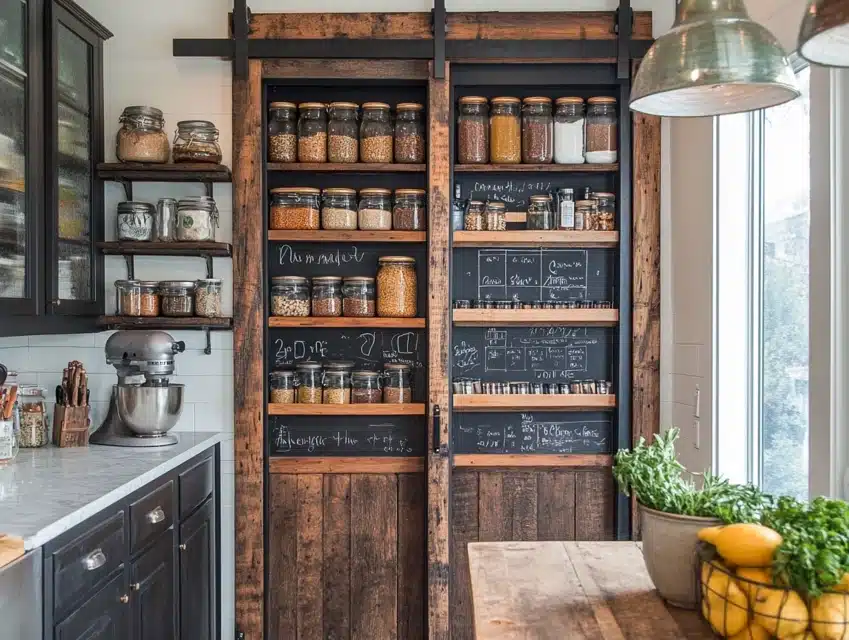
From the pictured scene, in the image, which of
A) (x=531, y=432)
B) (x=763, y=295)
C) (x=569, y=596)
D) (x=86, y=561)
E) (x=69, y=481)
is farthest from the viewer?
(x=531, y=432)

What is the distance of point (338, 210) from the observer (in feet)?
10.1

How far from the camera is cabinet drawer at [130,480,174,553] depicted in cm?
220

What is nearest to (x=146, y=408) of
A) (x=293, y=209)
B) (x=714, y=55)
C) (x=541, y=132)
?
(x=293, y=209)

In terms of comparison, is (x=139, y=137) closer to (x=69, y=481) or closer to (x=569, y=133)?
(x=69, y=481)

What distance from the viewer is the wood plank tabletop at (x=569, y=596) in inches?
50.9

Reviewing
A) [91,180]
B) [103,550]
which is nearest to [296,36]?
[91,180]

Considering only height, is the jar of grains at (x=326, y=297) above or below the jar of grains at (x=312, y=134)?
below

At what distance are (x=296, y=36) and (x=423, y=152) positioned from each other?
69 cm

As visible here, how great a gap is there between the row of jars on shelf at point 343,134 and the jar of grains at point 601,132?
2.28ft

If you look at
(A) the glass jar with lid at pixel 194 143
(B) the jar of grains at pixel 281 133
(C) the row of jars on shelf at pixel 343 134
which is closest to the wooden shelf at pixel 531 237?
(C) the row of jars on shelf at pixel 343 134

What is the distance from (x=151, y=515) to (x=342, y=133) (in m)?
1.65

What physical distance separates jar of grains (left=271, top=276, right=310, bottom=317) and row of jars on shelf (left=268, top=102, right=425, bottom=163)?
50 centimetres

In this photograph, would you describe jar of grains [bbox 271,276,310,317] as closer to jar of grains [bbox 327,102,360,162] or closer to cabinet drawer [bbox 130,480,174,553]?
jar of grains [bbox 327,102,360,162]

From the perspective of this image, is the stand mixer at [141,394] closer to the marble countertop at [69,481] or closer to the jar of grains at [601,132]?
the marble countertop at [69,481]
